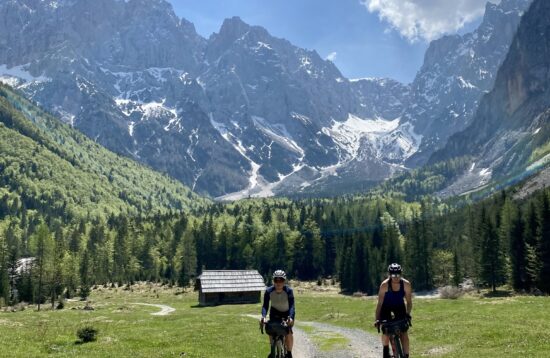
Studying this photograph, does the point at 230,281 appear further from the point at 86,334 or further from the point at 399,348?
the point at 399,348

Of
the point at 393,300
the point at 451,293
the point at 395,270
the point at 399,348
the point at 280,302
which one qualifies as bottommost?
the point at 451,293

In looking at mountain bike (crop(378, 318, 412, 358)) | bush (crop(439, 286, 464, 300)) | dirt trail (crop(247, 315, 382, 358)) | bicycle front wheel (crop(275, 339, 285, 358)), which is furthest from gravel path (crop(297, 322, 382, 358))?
bush (crop(439, 286, 464, 300))

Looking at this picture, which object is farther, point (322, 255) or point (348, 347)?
point (322, 255)

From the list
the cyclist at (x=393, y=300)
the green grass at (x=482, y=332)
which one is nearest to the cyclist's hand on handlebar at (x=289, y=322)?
the cyclist at (x=393, y=300)

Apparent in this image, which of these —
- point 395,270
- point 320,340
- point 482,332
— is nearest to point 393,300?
point 395,270

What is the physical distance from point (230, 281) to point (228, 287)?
1.85m

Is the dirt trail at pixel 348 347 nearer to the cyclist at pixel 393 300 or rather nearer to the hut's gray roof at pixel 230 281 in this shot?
the cyclist at pixel 393 300

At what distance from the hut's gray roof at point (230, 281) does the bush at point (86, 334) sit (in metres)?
66.3

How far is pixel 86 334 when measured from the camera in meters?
35.3

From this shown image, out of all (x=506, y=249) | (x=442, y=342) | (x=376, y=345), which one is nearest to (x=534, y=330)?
(x=442, y=342)

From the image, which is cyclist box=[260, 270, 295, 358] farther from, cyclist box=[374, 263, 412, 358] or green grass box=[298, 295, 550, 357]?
green grass box=[298, 295, 550, 357]

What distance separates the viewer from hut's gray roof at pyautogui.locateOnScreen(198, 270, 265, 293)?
102631 millimetres

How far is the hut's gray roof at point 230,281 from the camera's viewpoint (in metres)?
103

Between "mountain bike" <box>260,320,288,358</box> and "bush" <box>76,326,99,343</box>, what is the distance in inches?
840
